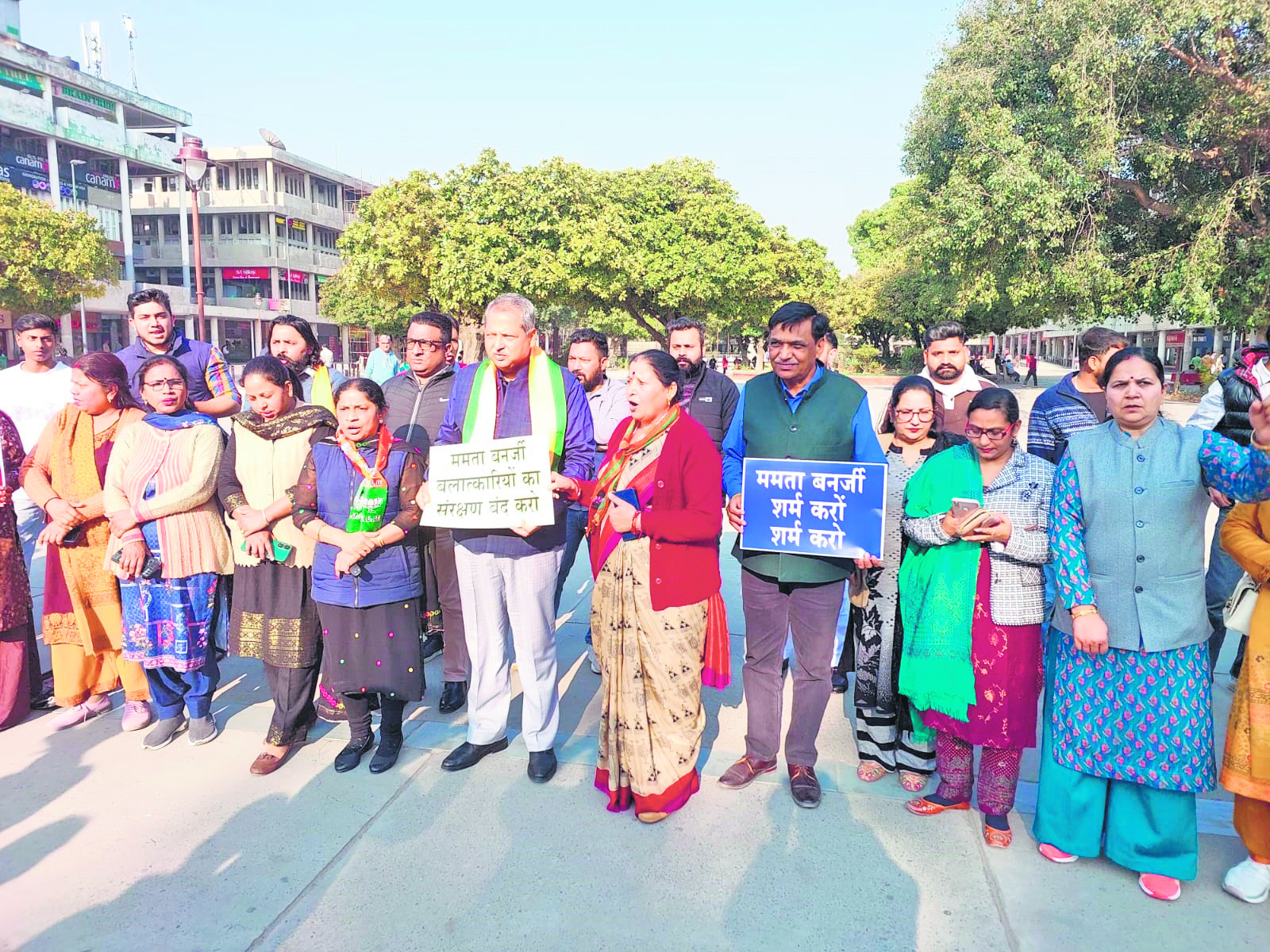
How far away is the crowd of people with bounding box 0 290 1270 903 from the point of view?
2.88m

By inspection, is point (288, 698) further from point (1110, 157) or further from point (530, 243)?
point (530, 243)

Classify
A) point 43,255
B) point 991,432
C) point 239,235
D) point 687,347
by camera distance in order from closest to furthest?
point 991,432 < point 687,347 < point 43,255 < point 239,235

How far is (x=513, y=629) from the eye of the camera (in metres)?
3.76

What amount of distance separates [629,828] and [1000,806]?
58.7 inches

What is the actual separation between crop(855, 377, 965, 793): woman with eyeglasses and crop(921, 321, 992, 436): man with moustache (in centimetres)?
72

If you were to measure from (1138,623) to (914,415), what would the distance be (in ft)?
4.07

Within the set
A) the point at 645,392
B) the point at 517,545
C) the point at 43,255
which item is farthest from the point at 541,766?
the point at 43,255

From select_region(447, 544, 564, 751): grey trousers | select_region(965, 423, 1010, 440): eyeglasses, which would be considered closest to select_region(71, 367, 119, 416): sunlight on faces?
select_region(447, 544, 564, 751): grey trousers

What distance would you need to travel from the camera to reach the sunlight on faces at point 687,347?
539cm

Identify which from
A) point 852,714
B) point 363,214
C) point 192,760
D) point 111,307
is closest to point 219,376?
point 192,760

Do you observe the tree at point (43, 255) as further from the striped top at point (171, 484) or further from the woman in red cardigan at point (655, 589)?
the woman in red cardigan at point (655, 589)

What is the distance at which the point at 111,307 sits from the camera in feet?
→ 138

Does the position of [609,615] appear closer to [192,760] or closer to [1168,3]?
[192,760]

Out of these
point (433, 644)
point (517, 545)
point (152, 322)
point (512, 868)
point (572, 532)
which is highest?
point (152, 322)
